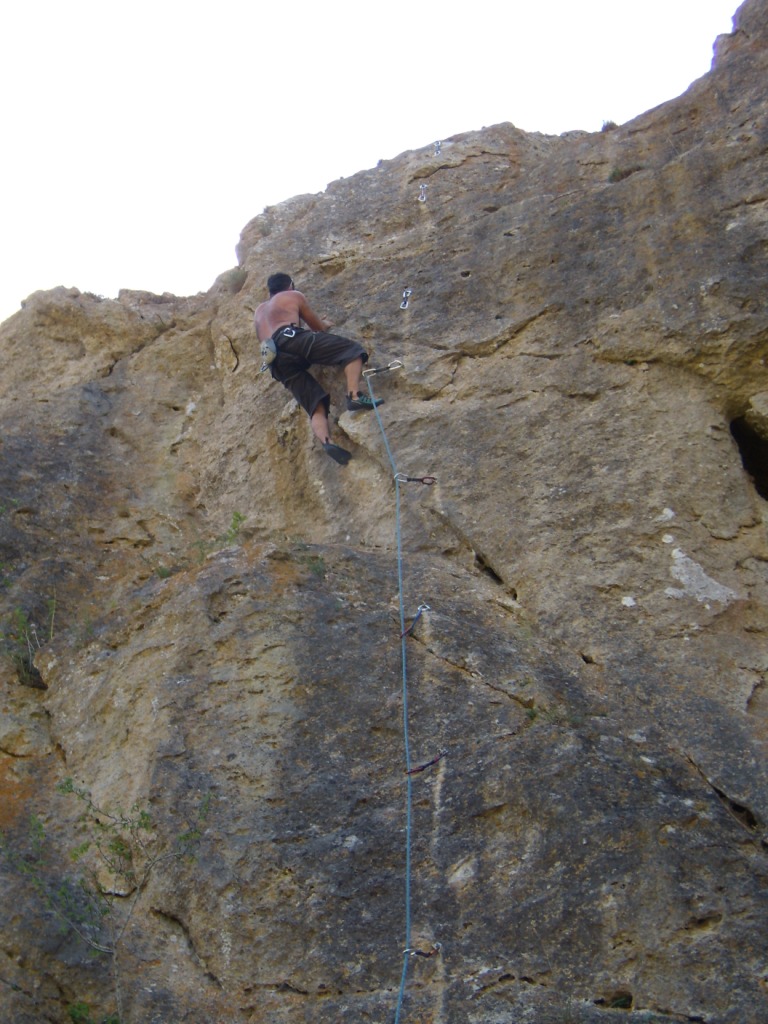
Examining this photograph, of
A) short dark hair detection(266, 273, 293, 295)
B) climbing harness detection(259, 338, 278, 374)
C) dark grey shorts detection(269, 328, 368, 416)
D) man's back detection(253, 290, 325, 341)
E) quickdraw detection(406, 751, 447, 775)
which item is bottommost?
quickdraw detection(406, 751, 447, 775)

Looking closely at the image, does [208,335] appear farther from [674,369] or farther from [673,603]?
[673,603]

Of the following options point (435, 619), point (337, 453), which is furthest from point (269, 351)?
point (435, 619)

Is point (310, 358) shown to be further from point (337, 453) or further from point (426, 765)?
point (426, 765)

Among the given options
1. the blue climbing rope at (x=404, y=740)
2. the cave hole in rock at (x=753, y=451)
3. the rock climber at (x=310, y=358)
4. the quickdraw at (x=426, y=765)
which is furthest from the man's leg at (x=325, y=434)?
the quickdraw at (x=426, y=765)

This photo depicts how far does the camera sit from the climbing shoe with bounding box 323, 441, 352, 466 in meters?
8.78

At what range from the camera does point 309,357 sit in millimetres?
9070

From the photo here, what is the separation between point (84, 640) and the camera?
7.69 m

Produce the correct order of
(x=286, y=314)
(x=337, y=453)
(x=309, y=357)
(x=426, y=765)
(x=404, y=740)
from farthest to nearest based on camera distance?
(x=286, y=314), (x=309, y=357), (x=337, y=453), (x=404, y=740), (x=426, y=765)

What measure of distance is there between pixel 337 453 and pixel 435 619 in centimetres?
210

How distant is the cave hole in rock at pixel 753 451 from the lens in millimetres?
8062

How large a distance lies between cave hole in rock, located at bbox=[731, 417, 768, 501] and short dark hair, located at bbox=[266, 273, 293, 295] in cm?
370

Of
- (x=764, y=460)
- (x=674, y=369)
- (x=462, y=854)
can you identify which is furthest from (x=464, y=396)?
(x=462, y=854)

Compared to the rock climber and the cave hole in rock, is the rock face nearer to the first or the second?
the cave hole in rock

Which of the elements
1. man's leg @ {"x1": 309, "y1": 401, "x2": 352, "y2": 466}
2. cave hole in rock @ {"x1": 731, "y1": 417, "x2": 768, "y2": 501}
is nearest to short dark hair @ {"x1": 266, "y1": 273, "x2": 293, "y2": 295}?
man's leg @ {"x1": 309, "y1": 401, "x2": 352, "y2": 466}
